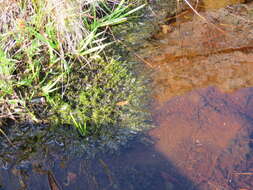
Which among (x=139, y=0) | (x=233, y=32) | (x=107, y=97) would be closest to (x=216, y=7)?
(x=233, y=32)

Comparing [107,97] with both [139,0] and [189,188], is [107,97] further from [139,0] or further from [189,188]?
[139,0]

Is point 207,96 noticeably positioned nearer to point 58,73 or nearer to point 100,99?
point 100,99

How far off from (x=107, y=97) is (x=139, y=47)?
0.69 meters

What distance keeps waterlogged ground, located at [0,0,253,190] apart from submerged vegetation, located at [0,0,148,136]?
0.48 ft

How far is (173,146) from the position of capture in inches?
78.2

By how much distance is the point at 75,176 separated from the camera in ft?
6.11

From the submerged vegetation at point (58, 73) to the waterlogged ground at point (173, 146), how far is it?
147 mm

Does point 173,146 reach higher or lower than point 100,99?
lower

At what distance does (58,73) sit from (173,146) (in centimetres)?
104

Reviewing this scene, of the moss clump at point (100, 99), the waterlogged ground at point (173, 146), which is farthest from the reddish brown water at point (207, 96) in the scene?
the moss clump at point (100, 99)

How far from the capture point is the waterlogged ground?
Result: 6.02 ft

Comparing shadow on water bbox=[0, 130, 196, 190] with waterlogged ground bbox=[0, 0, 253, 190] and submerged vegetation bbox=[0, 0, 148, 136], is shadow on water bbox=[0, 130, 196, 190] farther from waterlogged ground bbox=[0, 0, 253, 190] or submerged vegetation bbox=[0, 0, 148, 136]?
submerged vegetation bbox=[0, 0, 148, 136]

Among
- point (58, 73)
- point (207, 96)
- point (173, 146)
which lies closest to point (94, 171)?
point (173, 146)

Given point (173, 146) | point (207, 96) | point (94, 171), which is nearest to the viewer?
point (94, 171)
